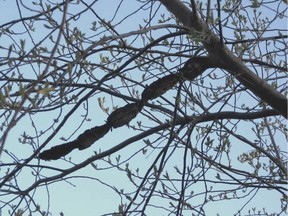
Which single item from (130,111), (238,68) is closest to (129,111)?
(130,111)

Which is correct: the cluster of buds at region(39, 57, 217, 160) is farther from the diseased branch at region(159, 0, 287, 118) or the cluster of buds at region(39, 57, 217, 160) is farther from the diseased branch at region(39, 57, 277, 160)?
the diseased branch at region(159, 0, 287, 118)

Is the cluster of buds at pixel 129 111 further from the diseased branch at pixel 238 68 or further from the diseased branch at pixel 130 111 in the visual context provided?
the diseased branch at pixel 238 68

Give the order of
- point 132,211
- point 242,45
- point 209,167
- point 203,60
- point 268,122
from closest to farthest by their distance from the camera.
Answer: point 132,211 → point 203,60 → point 209,167 → point 242,45 → point 268,122

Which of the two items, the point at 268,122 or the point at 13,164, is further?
the point at 268,122

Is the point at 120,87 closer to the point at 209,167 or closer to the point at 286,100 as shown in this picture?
the point at 209,167

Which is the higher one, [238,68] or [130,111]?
[238,68]

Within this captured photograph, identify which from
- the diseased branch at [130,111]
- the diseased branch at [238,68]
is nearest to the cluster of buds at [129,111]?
the diseased branch at [130,111]

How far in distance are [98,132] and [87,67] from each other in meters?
0.65

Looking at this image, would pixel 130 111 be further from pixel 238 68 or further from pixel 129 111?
pixel 238 68

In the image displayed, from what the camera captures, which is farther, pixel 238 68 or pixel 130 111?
pixel 130 111

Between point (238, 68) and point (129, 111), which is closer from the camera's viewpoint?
point (238, 68)

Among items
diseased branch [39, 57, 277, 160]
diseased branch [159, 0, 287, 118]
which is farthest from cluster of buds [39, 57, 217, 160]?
diseased branch [159, 0, 287, 118]

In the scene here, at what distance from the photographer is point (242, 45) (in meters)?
3.58

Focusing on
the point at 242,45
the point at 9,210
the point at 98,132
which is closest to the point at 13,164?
the point at 9,210
